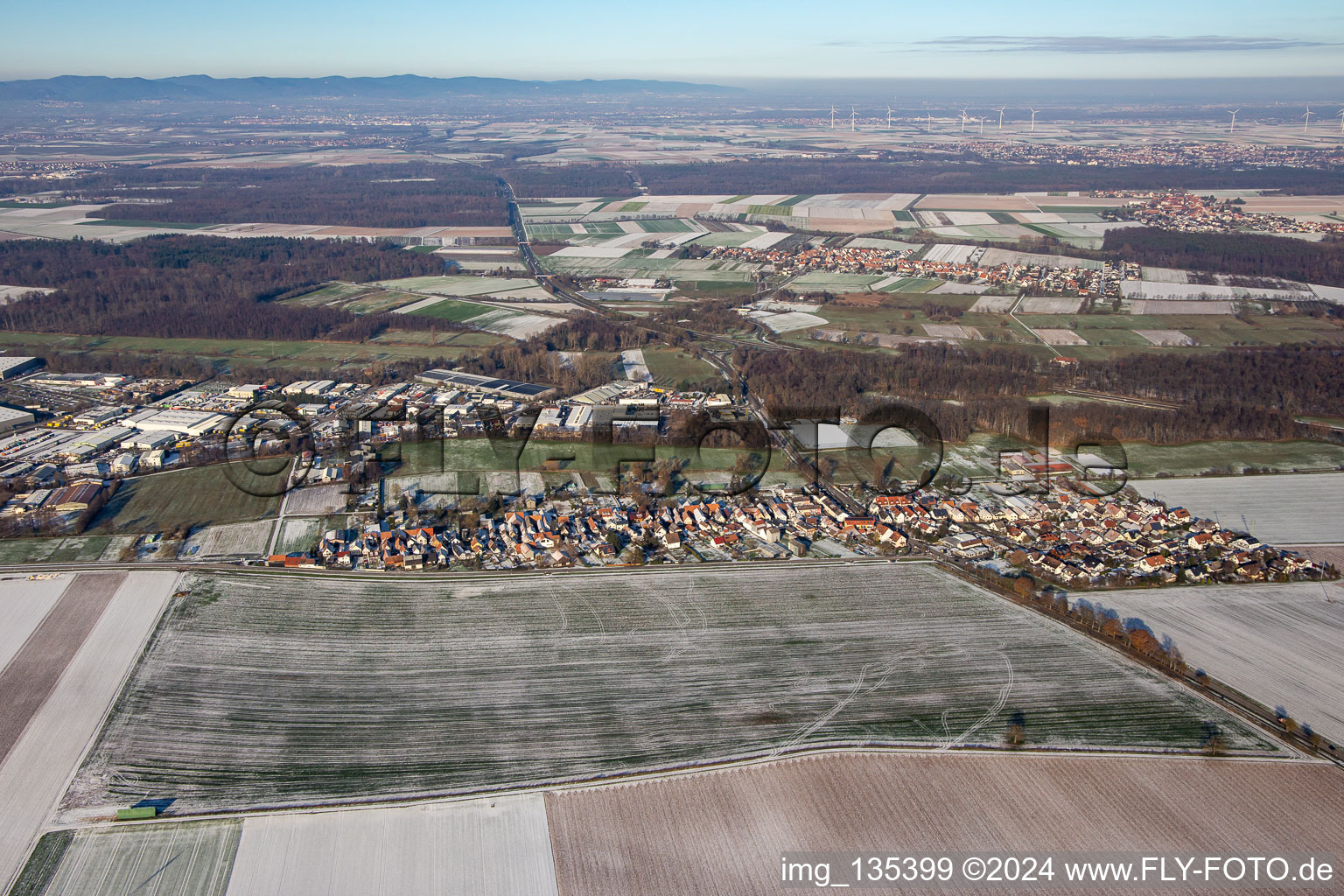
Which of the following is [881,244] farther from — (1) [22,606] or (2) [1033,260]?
(1) [22,606]

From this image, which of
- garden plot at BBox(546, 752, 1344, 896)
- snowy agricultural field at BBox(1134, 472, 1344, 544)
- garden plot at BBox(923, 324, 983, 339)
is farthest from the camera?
garden plot at BBox(923, 324, 983, 339)

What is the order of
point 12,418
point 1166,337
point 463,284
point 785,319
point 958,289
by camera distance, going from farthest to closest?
point 463,284 < point 958,289 < point 785,319 < point 1166,337 < point 12,418

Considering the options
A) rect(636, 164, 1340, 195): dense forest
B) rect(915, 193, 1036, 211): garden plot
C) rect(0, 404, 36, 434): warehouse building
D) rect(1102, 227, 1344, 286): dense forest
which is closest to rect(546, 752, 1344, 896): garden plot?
rect(0, 404, 36, 434): warehouse building

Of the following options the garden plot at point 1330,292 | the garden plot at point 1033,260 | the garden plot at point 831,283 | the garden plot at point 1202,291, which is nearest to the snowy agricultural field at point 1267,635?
the garden plot at point 1202,291

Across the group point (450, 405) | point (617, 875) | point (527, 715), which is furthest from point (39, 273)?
point (617, 875)

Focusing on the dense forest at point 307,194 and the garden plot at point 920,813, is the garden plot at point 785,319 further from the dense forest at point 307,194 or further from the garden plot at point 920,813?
the dense forest at point 307,194

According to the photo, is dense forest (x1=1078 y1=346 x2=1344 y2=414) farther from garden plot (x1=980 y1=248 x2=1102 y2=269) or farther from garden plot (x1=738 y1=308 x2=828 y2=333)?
garden plot (x1=980 y1=248 x2=1102 y2=269)

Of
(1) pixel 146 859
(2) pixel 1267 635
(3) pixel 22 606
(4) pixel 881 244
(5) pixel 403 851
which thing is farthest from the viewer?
(4) pixel 881 244

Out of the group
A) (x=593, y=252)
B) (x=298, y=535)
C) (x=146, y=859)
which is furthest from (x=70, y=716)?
(x=593, y=252)
